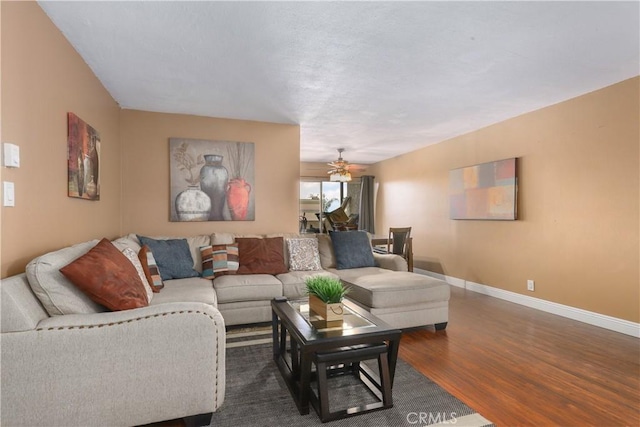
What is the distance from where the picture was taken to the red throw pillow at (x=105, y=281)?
5.65 ft

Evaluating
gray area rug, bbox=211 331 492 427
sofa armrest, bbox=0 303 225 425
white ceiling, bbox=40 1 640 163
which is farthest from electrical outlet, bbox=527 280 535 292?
sofa armrest, bbox=0 303 225 425

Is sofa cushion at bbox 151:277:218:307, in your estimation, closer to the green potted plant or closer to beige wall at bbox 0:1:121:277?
beige wall at bbox 0:1:121:277

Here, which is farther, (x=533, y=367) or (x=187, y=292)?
(x=187, y=292)

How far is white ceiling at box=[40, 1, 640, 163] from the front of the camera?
211 cm

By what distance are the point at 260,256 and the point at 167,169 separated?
1.63m

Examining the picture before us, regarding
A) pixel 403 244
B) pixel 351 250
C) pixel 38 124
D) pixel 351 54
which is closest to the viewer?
pixel 38 124

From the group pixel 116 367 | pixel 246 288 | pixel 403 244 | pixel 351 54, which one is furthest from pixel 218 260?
pixel 403 244

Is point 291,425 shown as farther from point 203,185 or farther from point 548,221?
point 548,221

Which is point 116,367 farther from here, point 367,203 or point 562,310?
point 367,203

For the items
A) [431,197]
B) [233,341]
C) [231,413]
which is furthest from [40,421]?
[431,197]

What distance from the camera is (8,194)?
1.73m

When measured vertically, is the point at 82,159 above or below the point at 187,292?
above

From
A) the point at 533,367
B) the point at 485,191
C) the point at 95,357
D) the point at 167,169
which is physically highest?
the point at 167,169

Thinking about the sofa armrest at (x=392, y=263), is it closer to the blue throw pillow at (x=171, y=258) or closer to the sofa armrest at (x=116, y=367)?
the blue throw pillow at (x=171, y=258)
